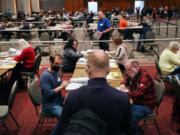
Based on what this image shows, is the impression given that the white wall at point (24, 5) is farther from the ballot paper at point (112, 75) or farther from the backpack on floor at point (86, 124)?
the backpack on floor at point (86, 124)

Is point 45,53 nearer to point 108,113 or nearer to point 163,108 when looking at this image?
point 163,108

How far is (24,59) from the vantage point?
15.8ft

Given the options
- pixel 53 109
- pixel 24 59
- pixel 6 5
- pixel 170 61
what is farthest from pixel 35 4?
pixel 53 109

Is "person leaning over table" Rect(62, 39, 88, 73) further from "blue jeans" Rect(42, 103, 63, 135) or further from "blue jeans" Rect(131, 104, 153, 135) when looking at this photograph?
"blue jeans" Rect(131, 104, 153, 135)

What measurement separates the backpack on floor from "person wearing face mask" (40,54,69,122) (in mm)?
1575

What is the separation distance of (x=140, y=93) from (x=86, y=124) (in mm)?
1703

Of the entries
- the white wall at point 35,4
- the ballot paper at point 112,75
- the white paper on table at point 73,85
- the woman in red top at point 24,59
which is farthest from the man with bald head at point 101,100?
the white wall at point 35,4

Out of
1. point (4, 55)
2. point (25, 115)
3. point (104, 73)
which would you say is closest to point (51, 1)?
point (4, 55)

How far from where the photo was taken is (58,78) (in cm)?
313

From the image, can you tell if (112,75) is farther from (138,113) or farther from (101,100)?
(101,100)

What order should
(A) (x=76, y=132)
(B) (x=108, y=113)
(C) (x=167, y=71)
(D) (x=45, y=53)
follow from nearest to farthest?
(A) (x=76, y=132), (B) (x=108, y=113), (C) (x=167, y=71), (D) (x=45, y=53)

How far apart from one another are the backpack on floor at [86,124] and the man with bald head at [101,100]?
2.0 inches

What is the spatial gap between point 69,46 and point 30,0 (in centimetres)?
2239

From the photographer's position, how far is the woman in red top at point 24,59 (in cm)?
473
